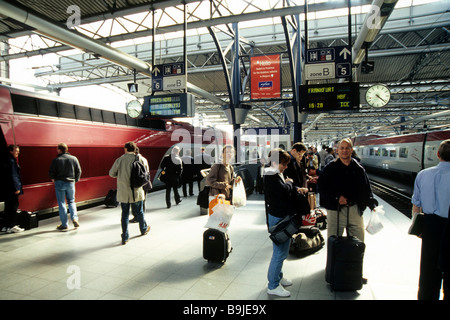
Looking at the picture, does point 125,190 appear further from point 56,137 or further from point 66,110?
point 66,110

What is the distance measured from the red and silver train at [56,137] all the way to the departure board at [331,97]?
6.11m

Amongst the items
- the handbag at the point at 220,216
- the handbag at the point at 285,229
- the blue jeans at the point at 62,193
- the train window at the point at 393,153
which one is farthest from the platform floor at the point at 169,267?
the train window at the point at 393,153

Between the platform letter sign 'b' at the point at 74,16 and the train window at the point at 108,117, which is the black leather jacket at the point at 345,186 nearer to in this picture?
the train window at the point at 108,117

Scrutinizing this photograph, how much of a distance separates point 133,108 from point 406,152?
13407 mm

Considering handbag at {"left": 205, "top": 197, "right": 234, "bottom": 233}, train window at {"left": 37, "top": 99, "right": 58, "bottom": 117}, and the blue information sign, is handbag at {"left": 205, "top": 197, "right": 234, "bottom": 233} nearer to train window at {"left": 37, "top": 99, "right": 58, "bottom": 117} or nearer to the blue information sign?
the blue information sign

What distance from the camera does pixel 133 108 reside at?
1057cm

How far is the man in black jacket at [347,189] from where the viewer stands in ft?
11.4

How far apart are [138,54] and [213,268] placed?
48.7 ft

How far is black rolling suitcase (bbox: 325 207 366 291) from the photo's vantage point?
321cm

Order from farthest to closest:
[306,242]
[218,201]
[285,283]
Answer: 1. [306,242]
2. [218,201]
3. [285,283]

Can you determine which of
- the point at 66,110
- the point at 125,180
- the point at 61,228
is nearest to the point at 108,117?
the point at 66,110

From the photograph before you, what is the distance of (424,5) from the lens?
36.7 feet

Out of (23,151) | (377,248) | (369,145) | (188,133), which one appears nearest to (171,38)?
(188,133)

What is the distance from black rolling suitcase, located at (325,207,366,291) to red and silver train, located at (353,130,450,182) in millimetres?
10296
